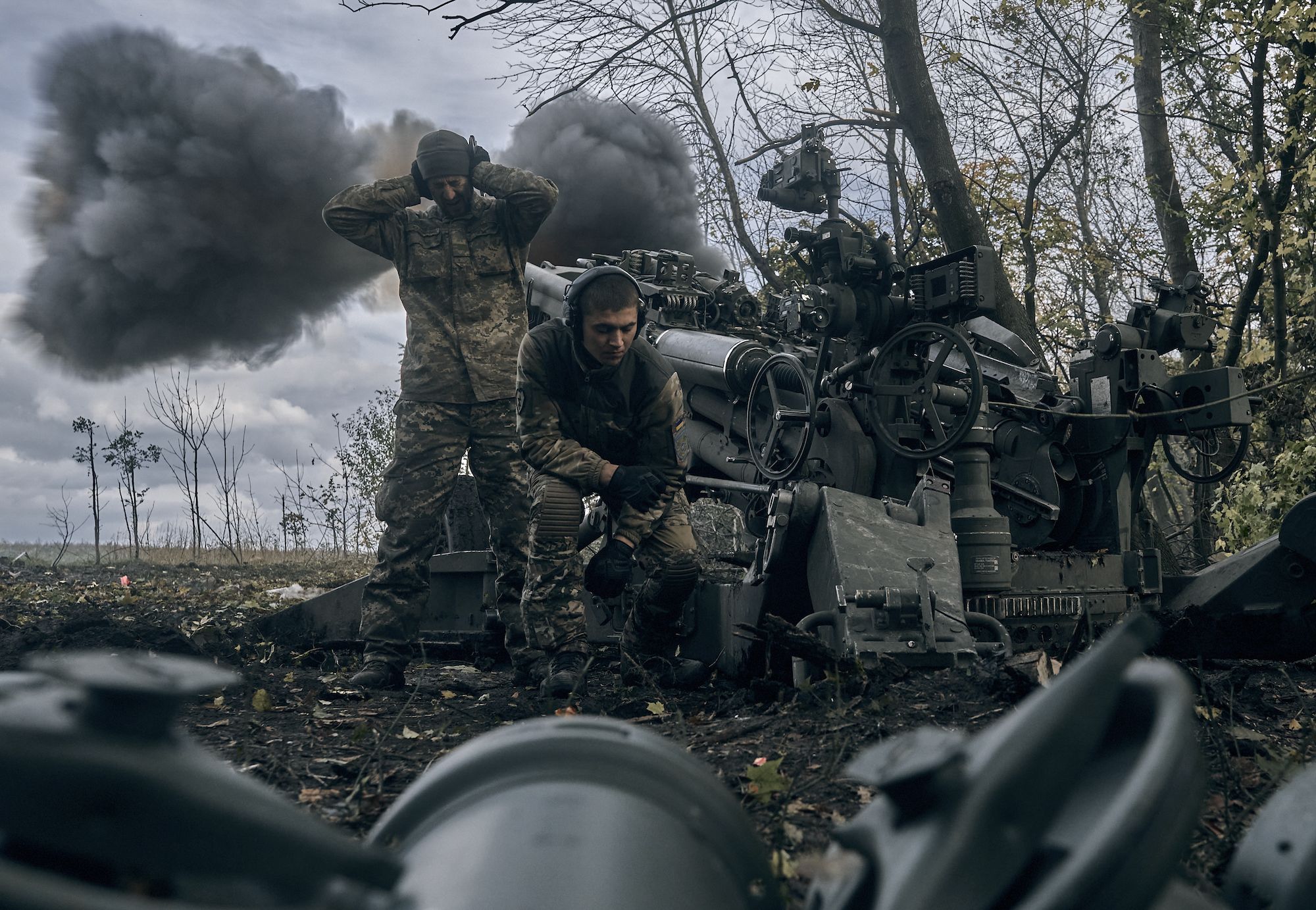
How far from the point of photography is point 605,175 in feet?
46.3

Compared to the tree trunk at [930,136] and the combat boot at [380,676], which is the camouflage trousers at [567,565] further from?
the tree trunk at [930,136]

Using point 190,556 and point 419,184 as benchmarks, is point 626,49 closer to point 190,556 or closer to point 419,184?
point 419,184

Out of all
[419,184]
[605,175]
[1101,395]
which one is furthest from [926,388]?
[605,175]

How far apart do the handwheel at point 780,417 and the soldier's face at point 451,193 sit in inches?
79.6

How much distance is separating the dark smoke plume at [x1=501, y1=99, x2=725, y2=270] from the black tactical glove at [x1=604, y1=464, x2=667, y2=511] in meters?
8.44

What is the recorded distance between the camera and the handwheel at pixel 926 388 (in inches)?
219

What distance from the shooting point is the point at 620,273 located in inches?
197

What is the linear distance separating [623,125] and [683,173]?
123cm

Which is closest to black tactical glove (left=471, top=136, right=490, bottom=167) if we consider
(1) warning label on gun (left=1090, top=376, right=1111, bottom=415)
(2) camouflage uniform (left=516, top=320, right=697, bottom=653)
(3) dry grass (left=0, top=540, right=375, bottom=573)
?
(2) camouflage uniform (left=516, top=320, right=697, bottom=653)

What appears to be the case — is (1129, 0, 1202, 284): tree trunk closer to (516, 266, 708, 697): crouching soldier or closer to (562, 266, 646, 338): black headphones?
(516, 266, 708, 697): crouching soldier

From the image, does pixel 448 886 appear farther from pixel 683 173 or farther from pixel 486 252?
pixel 683 173

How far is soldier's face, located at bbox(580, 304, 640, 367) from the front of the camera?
4977mm

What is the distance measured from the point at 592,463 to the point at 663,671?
3.91 feet

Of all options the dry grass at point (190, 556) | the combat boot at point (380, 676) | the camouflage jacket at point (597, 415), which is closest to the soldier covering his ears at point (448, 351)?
the combat boot at point (380, 676)
